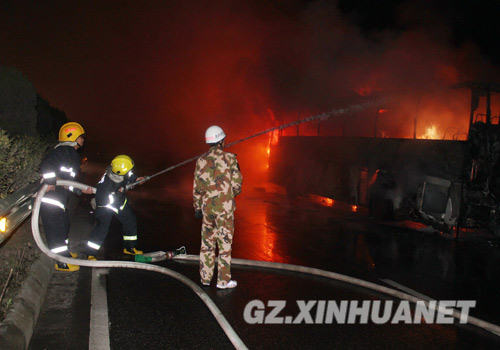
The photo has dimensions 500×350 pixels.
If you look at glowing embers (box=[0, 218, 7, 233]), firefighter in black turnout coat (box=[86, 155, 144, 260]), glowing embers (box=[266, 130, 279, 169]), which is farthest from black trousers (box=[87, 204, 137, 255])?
glowing embers (box=[266, 130, 279, 169])

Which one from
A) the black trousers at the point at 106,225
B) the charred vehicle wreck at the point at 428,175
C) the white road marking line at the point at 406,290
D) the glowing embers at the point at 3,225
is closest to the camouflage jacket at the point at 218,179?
the black trousers at the point at 106,225

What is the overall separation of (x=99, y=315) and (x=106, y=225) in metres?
1.89

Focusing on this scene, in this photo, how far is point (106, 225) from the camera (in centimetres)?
530

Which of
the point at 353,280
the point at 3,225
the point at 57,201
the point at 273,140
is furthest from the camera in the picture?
the point at 273,140

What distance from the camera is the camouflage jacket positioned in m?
4.41

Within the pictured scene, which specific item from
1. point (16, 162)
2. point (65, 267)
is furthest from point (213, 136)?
point (16, 162)

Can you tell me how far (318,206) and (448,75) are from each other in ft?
32.3

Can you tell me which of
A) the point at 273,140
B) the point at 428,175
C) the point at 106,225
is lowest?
the point at 106,225

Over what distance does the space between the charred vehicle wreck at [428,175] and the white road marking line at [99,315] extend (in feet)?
20.9

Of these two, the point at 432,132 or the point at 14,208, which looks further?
the point at 432,132

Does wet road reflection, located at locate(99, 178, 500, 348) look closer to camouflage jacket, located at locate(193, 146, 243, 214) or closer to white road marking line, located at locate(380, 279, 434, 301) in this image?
white road marking line, located at locate(380, 279, 434, 301)

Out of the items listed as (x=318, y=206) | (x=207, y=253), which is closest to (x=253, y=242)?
(x=207, y=253)

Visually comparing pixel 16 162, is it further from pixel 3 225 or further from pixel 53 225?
pixel 3 225

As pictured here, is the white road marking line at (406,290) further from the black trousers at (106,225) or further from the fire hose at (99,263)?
the black trousers at (106,225)
